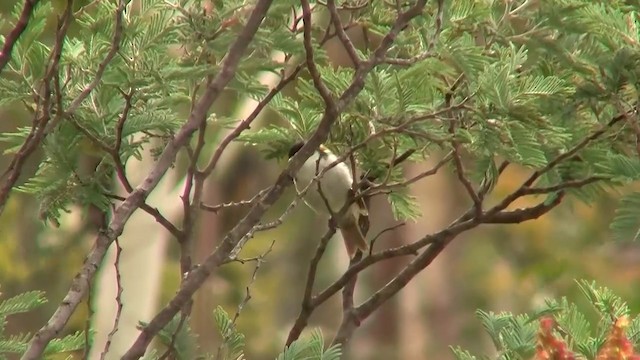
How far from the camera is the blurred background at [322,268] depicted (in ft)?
28.9

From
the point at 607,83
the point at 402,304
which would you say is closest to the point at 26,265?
Result: the point at 402,304

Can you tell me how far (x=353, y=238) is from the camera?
4.03 metres

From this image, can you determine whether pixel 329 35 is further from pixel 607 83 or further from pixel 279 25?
pixel 607 83

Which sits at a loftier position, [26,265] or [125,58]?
[26,265]

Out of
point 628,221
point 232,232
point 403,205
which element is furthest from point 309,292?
point 628,221

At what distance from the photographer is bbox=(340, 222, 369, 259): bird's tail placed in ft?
12.8

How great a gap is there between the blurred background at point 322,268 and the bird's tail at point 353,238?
3.73 metres

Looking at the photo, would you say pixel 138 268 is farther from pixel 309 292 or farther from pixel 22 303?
pixel 22 303

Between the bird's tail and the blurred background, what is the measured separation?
3732 mm

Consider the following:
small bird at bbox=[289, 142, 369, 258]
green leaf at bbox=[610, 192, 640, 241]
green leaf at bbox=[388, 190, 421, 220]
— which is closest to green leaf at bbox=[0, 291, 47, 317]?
green leaf at bbox=[388, 190, 421, 220]

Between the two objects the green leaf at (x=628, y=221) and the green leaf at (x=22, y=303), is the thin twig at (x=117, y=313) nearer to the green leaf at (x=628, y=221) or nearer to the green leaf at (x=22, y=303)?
the green leaf at (x=22, y=303)

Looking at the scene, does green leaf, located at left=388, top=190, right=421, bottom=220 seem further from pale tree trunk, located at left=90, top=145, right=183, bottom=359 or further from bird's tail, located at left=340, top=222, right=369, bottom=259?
pale tree trunk, located at left=90, top=145, right=183, bottom=359

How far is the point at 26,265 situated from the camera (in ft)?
29.3

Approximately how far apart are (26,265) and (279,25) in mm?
6751
